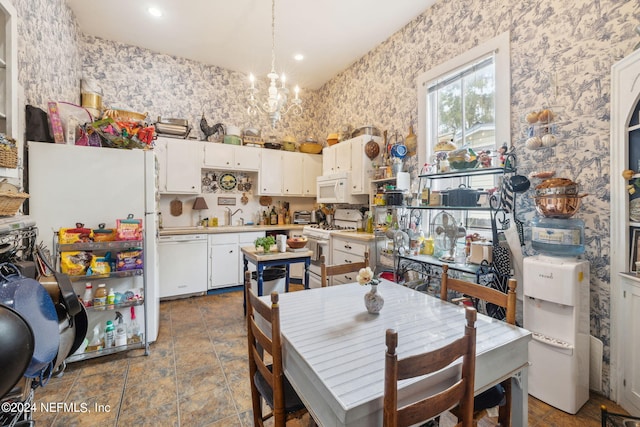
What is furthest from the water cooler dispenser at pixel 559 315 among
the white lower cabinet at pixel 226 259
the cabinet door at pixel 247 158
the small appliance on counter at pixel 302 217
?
the cabinet door at pixel 247 158

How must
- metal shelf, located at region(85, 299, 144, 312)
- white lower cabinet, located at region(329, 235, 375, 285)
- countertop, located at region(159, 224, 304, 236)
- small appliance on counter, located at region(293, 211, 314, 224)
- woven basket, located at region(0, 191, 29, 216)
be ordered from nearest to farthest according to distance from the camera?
woven basket, located at region(0, 191, 29, 216) → metal shelf, located at region(85, 299, 144, 312) → white lower cabinet, located at region(329, 235, 375, 285) → countertop, located at region(159, 224, 304, 236) → small appliance on counter, located at region(293, 211, 314, 224)

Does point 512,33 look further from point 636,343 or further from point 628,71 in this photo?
point 636,343

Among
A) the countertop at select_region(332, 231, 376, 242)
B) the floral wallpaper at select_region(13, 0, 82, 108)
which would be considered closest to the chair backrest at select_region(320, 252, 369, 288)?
the countertop at select_region(332, 231, 376, 242)

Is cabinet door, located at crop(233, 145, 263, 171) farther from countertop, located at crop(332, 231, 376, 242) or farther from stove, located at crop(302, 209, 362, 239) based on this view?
countertop, located at crop(332, 231, 376, 242)

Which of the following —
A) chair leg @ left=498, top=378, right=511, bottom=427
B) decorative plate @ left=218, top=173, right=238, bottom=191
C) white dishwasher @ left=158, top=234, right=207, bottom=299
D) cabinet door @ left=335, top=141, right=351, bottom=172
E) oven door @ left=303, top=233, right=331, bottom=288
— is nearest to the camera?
chair leg @ left=498, top=378, right=511, bottom=427

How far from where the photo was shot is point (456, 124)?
2.94 meters

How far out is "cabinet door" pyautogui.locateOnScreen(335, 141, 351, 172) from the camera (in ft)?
13.2

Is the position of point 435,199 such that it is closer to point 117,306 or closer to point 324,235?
point 324,235

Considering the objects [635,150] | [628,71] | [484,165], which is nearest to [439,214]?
[484,165]

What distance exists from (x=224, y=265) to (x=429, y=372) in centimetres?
368

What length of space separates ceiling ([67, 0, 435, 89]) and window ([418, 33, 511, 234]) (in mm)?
910

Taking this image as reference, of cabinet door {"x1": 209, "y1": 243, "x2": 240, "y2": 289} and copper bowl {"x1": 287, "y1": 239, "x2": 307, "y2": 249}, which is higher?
copper bowl {"x1": 287, "y1": 239, "x2": 307, "y2": 249}

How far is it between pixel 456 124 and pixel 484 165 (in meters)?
0.79

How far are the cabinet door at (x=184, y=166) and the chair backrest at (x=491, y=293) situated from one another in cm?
366
